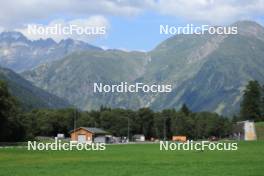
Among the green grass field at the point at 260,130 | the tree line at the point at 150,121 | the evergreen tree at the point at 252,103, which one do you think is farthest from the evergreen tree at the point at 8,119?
the evergreen tree at the point at 252,103

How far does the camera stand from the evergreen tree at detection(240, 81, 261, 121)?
179m

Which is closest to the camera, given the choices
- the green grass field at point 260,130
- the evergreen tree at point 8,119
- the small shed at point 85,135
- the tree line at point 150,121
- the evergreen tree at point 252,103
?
the evergreen tree at point 8,119

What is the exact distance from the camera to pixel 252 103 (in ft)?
588

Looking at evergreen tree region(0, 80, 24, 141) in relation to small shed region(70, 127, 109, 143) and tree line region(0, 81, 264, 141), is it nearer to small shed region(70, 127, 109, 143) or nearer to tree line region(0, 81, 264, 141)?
small shed region(70, 127, 109, 143)

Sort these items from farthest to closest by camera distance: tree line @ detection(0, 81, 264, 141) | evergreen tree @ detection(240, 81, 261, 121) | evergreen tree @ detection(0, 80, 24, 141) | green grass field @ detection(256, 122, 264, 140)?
evergreen tree @ detection(240, 81, 261, 121) < tree line @ detection(0, 81, 264, 141) < green grass field @ detection(256, 122, 264, 140) < evergreen tree @ detection(0, 80, 24, 141)

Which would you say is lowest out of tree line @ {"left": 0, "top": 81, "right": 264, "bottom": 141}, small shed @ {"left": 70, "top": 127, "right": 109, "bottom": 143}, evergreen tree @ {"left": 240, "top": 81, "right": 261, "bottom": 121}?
small shed @ {"left": 70, "top": 127, "right": 109, "bottom": 143}

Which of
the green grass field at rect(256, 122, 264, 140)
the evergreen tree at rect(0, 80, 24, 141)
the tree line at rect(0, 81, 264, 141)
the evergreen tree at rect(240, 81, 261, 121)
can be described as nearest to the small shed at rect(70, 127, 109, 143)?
the tree line at rect(0, 81, 264, 141)

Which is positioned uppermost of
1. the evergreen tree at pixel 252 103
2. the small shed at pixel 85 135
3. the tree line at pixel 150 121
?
the evergreen tree at pixel 252 103

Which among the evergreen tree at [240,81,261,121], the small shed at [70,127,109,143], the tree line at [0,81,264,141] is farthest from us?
the evergreen tree at [240,81,261,121]

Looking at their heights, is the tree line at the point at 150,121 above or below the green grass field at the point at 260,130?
above

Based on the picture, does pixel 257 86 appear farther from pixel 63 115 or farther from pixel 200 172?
pixel 200 172

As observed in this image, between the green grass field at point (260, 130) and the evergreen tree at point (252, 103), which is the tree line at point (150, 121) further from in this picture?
the green grass field at point (260, 130)

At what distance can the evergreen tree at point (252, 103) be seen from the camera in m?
179

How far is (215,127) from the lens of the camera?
189000mm
